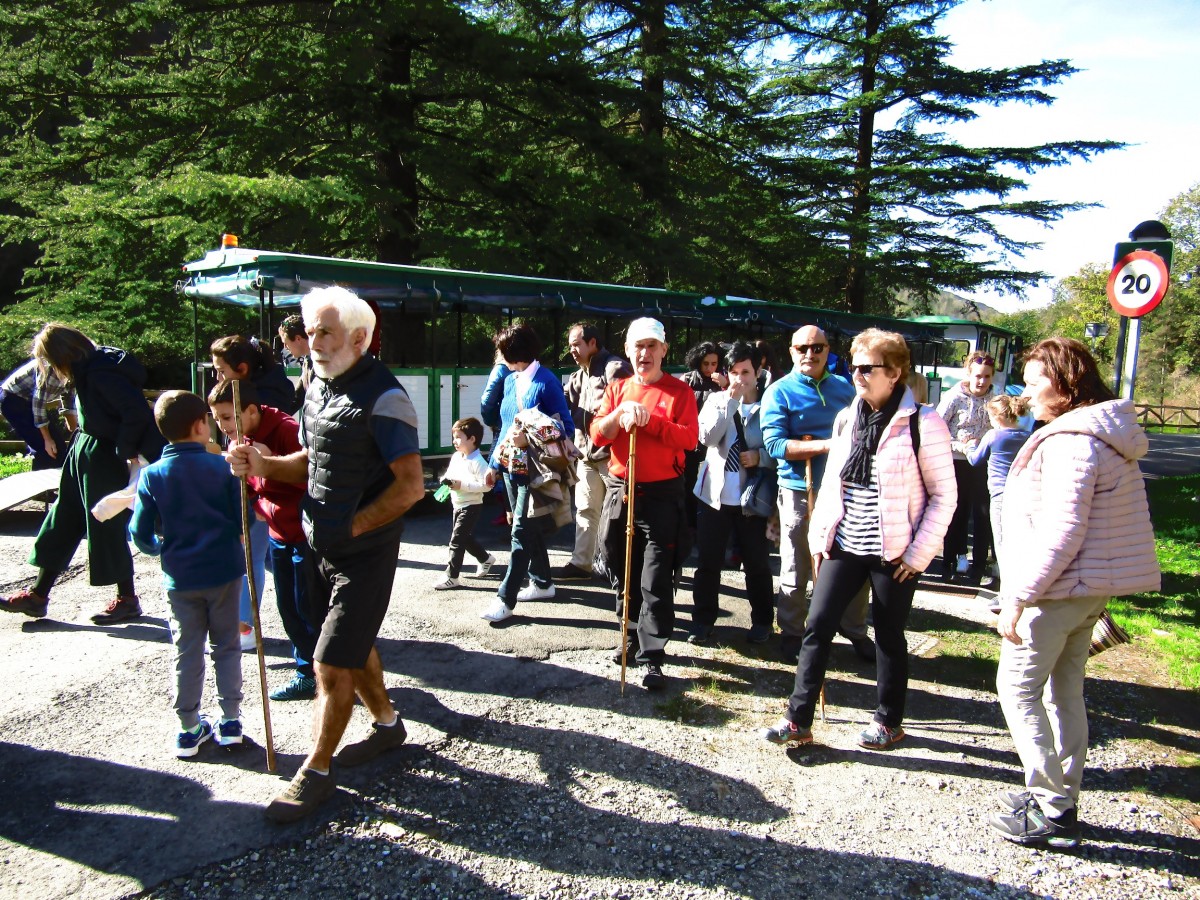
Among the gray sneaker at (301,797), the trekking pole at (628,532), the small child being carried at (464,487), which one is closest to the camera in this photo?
the gray sneaker at (301,797)

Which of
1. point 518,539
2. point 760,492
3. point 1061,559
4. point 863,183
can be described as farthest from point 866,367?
point 863,183

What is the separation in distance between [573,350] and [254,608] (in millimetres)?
3292

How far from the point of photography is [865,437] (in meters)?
3.51

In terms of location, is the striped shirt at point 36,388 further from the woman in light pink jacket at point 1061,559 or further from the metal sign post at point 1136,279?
the metal sign post at point 1136,279

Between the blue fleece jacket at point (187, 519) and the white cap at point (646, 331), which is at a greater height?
the white cap at point (646, 331)

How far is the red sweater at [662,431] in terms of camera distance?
411 cm

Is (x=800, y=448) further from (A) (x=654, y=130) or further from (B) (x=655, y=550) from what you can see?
Answer: (A) (x=654, y=130)

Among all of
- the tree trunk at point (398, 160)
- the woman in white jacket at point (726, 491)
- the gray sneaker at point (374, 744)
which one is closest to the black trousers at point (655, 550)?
the woman in white jacket at point (726, 491)

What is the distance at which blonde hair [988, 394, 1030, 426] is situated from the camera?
5.42m

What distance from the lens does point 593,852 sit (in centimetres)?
281

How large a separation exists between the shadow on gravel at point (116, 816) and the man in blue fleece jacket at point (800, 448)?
3.01 metres

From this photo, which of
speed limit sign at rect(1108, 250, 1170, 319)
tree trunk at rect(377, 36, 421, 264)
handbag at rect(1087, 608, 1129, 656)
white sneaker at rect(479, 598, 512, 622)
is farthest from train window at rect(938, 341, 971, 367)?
handbag at rect(1087, 608, 1129, 656)

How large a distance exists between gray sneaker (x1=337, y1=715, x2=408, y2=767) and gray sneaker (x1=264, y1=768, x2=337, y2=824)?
0.25 m

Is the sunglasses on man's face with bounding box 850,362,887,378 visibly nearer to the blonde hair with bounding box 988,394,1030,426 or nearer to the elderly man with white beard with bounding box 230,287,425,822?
the elderly man with white beard with bounding box 230,287,425,822
